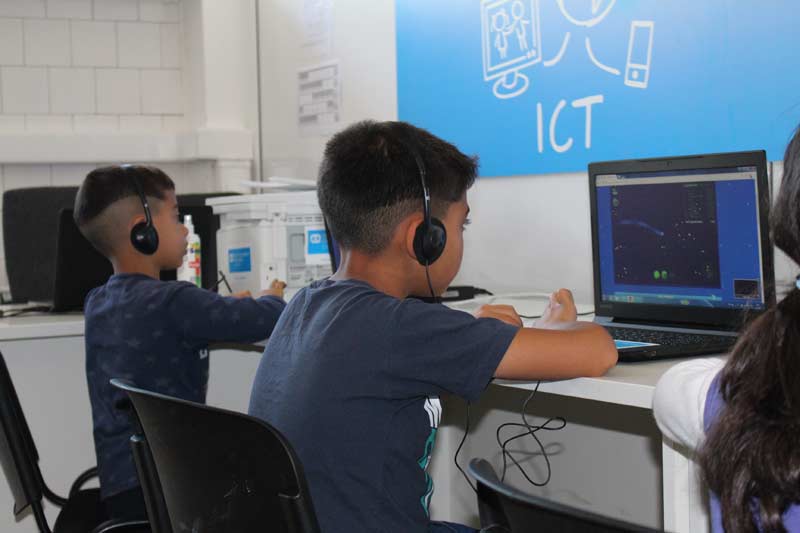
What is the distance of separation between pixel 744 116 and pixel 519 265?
895mm

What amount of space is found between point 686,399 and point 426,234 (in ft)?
1.61

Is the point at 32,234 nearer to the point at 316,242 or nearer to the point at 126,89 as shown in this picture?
the point at 126,89

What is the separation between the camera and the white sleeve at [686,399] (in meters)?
0.93

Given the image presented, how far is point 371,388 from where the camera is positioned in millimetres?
1181

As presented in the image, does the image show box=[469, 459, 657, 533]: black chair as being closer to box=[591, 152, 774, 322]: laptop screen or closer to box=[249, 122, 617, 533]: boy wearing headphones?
box=[249, 122, 617, 533]: boy wearing headphones

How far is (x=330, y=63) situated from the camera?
3631mm

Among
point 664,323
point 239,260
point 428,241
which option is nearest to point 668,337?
point 664,323

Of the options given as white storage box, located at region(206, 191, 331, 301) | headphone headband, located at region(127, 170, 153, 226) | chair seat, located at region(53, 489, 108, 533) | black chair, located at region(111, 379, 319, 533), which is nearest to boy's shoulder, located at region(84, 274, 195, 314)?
headphone headband, located at region(127, 170, 153, 226)

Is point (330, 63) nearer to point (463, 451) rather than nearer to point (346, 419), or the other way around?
point (463, 451)

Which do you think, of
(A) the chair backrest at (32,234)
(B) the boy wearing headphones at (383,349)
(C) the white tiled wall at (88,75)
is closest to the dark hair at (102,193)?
(B) the boy wearing headphones at (383,349)

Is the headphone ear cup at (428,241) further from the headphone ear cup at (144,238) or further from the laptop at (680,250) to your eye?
the headphone ear cup at (144,238)

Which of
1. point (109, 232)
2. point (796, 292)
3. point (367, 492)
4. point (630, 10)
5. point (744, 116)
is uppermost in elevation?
point (630, 10)

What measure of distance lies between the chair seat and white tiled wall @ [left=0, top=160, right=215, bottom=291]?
231 cm

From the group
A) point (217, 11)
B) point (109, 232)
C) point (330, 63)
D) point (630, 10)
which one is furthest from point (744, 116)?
point (217, 11)
